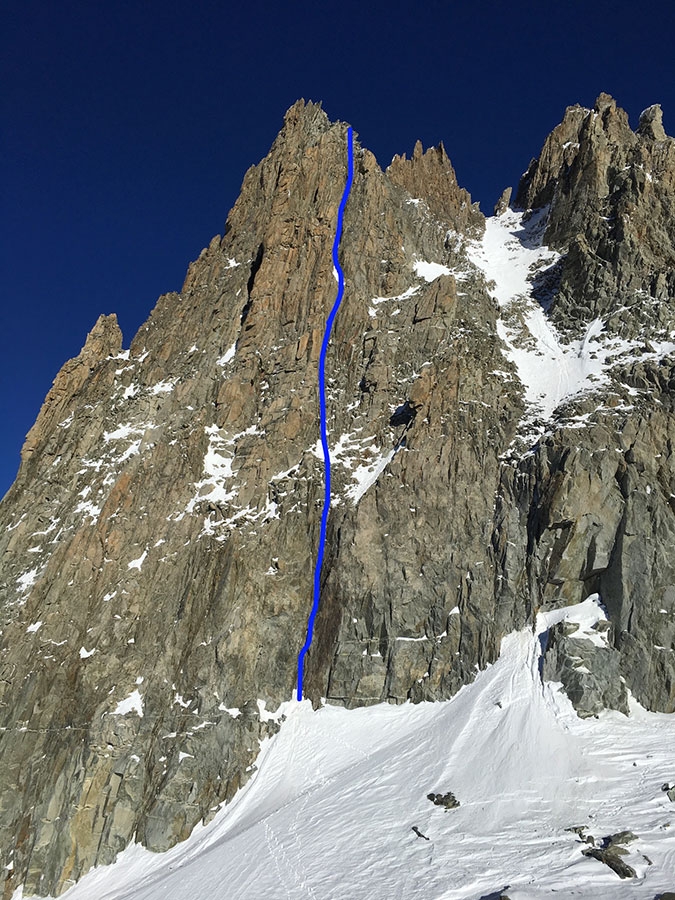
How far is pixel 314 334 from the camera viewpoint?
47656 mm

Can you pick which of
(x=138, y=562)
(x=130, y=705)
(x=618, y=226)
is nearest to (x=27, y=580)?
(x=138, y=562)

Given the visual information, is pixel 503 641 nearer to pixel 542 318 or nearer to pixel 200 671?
pixel 200 671

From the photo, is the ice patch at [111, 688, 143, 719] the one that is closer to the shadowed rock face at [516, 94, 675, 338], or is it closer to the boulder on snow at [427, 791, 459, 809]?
the boulder on snow at [427, 791, 459, 809]

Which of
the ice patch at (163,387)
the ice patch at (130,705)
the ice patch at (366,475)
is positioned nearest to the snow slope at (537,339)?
the ice patch at (366,475)

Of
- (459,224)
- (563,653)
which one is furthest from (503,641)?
(459,224)

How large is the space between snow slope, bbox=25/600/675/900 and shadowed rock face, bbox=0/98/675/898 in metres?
1.51

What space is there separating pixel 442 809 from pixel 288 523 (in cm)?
1916

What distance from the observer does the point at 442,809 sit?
2291 centimetres

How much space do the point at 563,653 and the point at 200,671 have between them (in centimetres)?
1836

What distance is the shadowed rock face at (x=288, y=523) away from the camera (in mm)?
31000

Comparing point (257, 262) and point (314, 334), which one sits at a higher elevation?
point (257, 262)

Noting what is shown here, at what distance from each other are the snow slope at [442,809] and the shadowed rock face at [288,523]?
59.6 inches

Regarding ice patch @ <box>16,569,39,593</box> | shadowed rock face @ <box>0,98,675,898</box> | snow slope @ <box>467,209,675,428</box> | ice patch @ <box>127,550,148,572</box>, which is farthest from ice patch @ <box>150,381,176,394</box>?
snow slope @ <box>467,209,675,428</box>

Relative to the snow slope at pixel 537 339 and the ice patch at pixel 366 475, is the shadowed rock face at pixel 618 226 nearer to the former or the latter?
the snow slope at pixel 537 339
